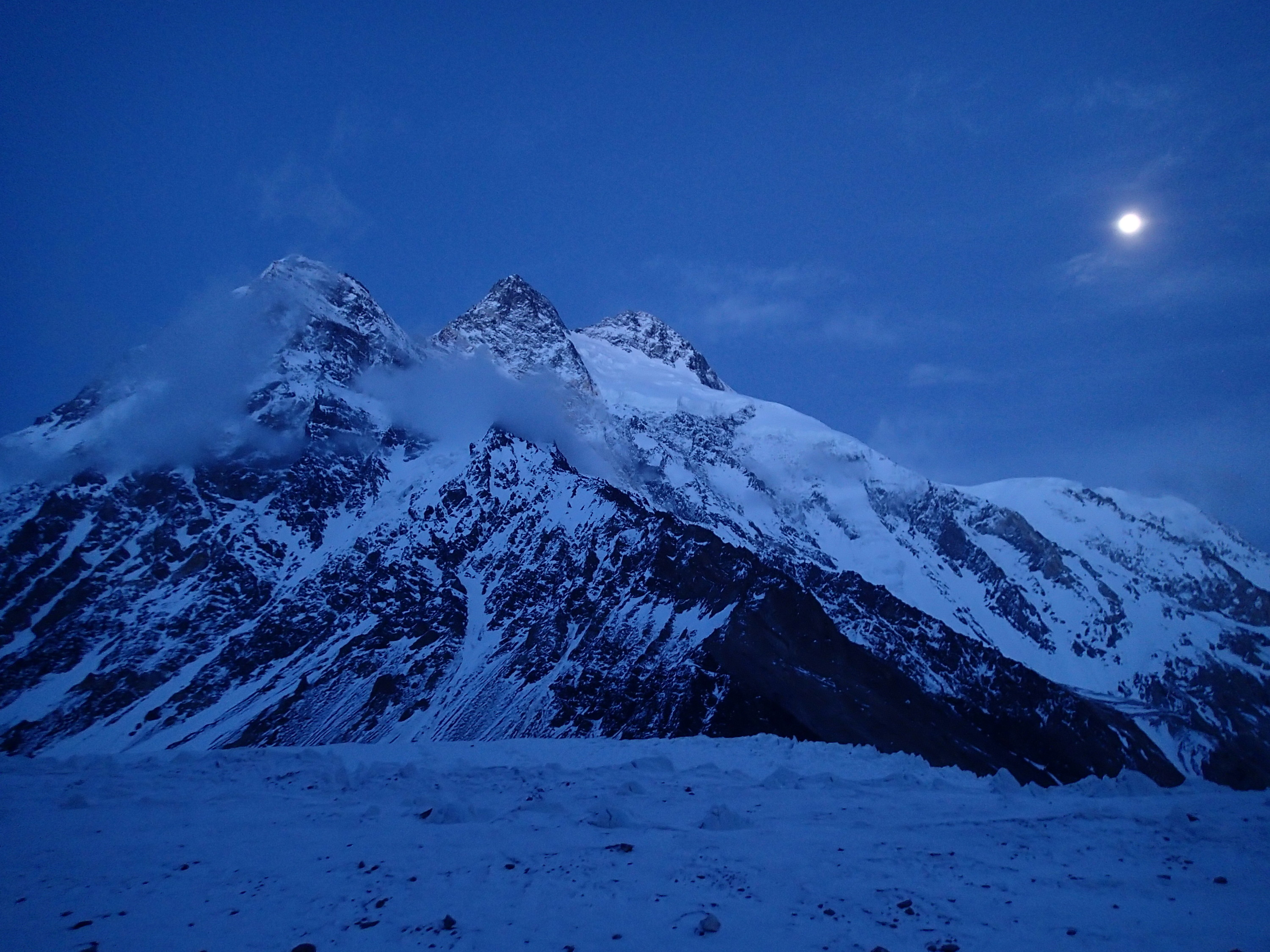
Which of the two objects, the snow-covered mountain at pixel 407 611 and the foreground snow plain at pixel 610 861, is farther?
the snow-covered mountain at pixel 407 611

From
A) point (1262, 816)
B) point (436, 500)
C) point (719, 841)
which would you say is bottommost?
point (719, 841)

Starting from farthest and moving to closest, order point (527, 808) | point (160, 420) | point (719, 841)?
1. point (160, 420)
2. point (527, 808)
3. point (719, 841)

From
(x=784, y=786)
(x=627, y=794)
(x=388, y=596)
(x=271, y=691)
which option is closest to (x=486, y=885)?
(x=627, y=794)

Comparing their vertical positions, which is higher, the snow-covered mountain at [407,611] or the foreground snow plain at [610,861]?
the snow-covered mountain at [407,611]

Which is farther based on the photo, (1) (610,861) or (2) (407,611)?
(2) (407,611)

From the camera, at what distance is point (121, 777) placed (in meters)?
18.8

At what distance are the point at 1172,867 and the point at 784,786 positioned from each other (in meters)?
8.55

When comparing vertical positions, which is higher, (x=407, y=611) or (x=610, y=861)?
(x=407, y=611)

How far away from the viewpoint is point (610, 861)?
42.8 ft

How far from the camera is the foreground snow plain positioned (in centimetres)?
1034

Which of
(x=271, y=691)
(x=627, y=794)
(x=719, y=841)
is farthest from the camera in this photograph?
(x=271, y=691)

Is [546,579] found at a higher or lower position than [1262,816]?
higher

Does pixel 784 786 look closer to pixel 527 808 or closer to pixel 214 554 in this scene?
pixel 527 808

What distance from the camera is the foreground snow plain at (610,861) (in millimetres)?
10344
